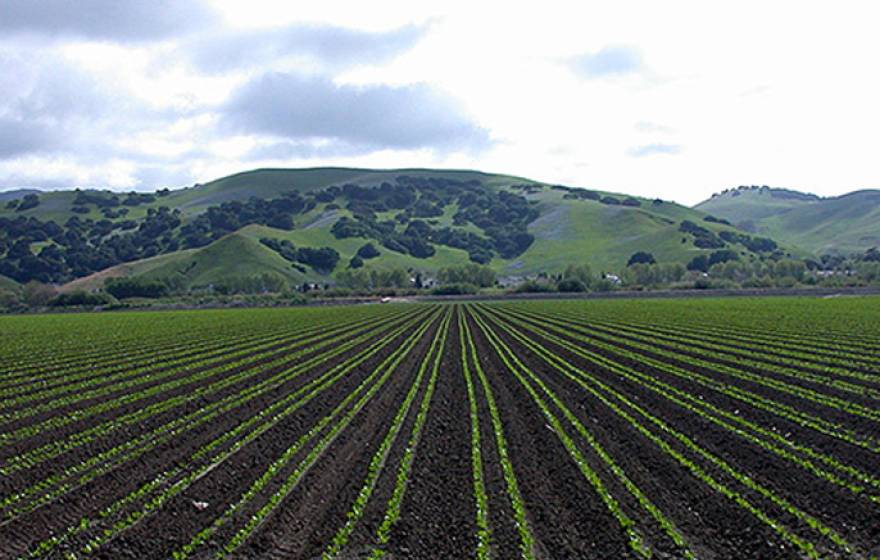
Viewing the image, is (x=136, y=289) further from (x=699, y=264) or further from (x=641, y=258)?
(x=699, y=264)

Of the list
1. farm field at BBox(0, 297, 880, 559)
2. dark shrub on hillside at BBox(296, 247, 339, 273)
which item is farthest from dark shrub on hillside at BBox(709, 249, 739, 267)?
farm field at BBox(0, 297, 880, 559)

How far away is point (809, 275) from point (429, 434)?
145 metres

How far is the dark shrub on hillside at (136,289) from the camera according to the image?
464ft

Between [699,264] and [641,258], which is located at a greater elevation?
[641,258]

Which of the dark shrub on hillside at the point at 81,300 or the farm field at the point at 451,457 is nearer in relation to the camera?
the farm field at the point at 451,457

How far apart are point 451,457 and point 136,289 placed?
140340mm

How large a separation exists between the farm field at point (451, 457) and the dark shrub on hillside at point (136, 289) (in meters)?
115

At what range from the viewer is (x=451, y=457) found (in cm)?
1619

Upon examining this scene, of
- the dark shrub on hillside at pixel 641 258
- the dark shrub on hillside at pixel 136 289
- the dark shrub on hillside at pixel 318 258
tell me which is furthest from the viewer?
the dark shrub on hillside at pixel 318 258

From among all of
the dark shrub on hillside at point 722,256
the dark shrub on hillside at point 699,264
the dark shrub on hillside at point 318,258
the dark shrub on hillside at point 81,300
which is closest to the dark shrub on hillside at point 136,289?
the dark shrub on hillside at point 81,300

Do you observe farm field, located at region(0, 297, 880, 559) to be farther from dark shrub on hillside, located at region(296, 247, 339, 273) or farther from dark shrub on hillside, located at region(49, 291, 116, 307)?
dark shrub on hillside, located at region(296, 247, 339, 273)

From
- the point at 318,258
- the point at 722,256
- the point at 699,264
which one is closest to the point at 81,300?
the point at 318,258

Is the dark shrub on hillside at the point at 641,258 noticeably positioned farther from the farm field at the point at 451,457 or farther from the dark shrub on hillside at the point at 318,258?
the farm field at the point at 451,457

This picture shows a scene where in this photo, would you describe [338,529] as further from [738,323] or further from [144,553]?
[738,323]
